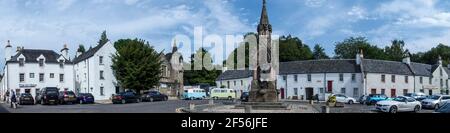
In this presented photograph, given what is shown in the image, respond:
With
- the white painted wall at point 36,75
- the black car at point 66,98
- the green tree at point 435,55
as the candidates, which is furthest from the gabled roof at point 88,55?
the green tree at point 435,55

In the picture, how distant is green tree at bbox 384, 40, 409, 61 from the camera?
101637 mm

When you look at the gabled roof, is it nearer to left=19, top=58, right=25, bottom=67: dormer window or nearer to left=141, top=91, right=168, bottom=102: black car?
left=19, top=58, right=25, bottom=67: dormer window

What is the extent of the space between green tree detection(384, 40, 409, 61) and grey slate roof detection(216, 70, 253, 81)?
1385 inches

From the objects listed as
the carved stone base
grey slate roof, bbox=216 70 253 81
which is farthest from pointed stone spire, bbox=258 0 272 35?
grey slate roof, bbox=216 70 253 81

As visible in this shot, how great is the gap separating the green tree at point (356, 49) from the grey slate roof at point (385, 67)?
20193 mm

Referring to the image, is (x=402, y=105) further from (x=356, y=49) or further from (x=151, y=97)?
(x=356, y=49)

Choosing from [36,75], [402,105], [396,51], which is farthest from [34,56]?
[396,51]

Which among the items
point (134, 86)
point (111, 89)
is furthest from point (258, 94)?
point (111, 89)

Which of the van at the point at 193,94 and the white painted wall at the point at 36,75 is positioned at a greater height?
the white painted wall at the point at 36,75

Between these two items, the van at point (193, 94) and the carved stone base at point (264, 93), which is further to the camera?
→ the van at point (193, 94)

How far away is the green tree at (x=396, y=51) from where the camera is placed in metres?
102

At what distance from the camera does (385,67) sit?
70.8m

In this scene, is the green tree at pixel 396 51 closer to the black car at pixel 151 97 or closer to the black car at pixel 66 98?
the black car at pixel 151 97
